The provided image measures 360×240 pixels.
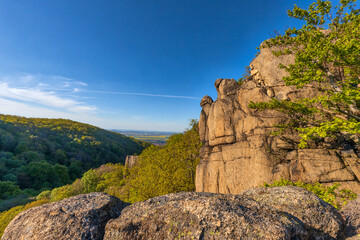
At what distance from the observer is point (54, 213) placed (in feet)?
12.4

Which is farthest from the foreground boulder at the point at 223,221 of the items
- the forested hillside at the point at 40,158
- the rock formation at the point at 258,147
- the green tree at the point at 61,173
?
the green tree at the point at 61,173

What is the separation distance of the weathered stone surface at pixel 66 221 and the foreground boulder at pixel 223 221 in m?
0.46

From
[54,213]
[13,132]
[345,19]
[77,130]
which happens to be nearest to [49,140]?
[13,132]

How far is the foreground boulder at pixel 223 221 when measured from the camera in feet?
9.68

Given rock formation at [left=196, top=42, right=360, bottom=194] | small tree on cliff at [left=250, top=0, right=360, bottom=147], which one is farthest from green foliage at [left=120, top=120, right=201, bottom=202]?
small tree on cliff at [left=250, top=0, right=360, bottom=147]

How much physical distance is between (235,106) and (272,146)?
5634mm

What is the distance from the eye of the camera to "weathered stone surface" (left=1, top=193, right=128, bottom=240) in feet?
11.2

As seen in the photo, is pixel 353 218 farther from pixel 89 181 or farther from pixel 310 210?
pixel 89 181

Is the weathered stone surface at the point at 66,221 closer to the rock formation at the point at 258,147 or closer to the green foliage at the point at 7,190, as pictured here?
the rock formation at the point at 258,147

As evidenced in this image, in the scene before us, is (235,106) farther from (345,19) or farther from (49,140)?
(49,140)

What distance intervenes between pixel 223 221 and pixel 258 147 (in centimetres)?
1306

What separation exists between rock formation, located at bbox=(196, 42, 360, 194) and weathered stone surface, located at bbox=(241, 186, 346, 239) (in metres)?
10.2

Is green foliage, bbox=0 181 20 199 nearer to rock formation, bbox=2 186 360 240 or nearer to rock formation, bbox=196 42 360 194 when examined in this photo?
rock formation, bbox=196 42 360 194

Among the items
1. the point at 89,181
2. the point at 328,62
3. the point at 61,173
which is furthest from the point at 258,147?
the point at 61,173
